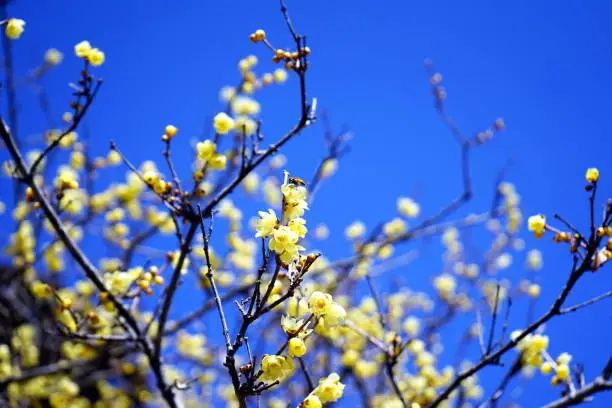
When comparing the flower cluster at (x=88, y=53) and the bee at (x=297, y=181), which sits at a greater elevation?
the flower cluster at (x=88, y=53)

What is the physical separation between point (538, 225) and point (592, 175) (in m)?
0.44

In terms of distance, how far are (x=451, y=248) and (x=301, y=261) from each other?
7593mm

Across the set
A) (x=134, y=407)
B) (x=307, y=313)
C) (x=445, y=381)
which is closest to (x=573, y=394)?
(x=307, y=313)

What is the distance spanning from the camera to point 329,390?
1787 mm

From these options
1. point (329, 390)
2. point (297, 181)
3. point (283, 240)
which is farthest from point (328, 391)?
point (297, 181)

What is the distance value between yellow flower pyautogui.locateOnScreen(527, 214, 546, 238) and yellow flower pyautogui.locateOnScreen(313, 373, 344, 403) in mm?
1643

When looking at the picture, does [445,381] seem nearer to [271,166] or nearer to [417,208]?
[417,208]

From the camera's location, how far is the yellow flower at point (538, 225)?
2.81m

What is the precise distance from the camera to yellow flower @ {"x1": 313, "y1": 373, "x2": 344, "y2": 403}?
178 centimetres

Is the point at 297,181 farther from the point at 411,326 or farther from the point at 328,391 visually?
the point at 411,326

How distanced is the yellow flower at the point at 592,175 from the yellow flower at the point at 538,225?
1.25 feet

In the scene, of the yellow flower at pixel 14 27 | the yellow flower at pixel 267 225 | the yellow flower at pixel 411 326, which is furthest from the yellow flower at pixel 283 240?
the yellow flower at pixel 411 326

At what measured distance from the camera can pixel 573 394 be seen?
2512 mm

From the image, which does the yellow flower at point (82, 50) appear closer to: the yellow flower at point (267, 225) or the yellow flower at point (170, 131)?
the yellow flower at point (170, 131)
